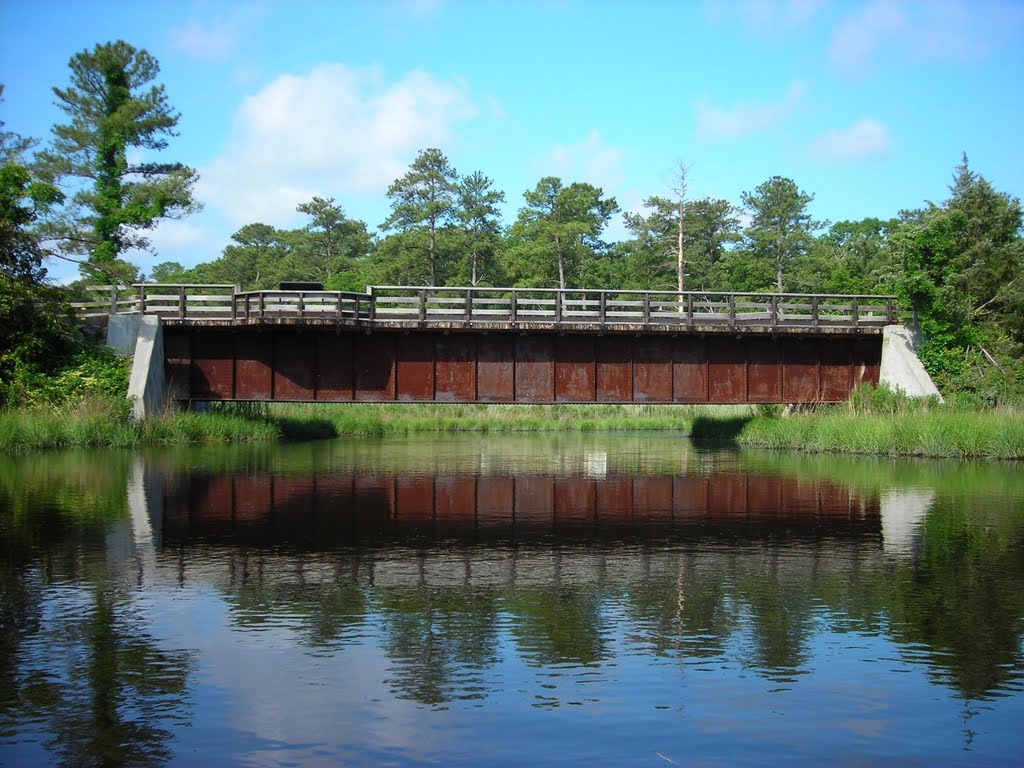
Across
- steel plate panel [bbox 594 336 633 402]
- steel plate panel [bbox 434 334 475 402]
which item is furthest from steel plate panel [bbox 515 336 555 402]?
steel plate panel [bbox 594 336 633 402]

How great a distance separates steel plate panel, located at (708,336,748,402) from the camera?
42469mm

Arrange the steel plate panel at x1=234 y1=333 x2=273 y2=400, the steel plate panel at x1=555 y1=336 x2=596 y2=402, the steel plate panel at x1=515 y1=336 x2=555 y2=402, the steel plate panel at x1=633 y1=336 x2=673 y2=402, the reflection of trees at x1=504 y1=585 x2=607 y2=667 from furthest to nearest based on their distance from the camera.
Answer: the steel plate panel at x1=633 y1=336 x2=673 y2=402 < the steel plate panel at x1=555 y1=336 x2=596 y2=402 < the steel plate panel at x1=515 y1=336 x2=555 y2=402 < the steel plate panel at x1=234 y1=333 x2=273 y2=400 < the reflection of trees at x1=504 y1=585 x2=607 y2=667

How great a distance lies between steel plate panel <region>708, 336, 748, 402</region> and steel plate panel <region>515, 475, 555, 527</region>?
14.1 meters

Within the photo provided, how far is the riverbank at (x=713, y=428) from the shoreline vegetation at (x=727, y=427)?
3 centimetres

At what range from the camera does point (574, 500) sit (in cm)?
2498

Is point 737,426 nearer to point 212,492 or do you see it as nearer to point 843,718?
point 212,492

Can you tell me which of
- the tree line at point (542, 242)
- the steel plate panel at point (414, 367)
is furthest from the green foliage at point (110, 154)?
Result: the steel plate panel at point (414, 367)

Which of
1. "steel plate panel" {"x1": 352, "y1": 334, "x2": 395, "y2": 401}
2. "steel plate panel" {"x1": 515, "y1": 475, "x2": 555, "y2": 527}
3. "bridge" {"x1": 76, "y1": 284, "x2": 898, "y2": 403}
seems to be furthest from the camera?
"steel plate panel" {"x1": 352, "y1": 334, "x2": 395, "y2": 401}

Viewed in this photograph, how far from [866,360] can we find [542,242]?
49.7 metres

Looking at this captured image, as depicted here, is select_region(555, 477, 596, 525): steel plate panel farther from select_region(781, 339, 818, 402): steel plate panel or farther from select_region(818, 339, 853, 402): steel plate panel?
select_region(818, 339, 853, 402): steel plate panel

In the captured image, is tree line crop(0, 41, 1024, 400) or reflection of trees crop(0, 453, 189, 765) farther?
tree line crop(0, 41, 1024, 400)

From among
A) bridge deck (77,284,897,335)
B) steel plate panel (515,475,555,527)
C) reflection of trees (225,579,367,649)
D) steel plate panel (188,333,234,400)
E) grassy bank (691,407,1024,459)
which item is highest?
bridge deck (77,284,897,335)

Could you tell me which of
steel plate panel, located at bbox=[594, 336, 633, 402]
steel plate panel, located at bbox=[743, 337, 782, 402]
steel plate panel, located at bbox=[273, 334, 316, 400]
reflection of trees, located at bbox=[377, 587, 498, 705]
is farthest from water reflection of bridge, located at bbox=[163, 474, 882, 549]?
steel plate panel, located at bbox=[743, 337, 782, 402]

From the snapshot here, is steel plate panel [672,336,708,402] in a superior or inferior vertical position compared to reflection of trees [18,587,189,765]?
superior
